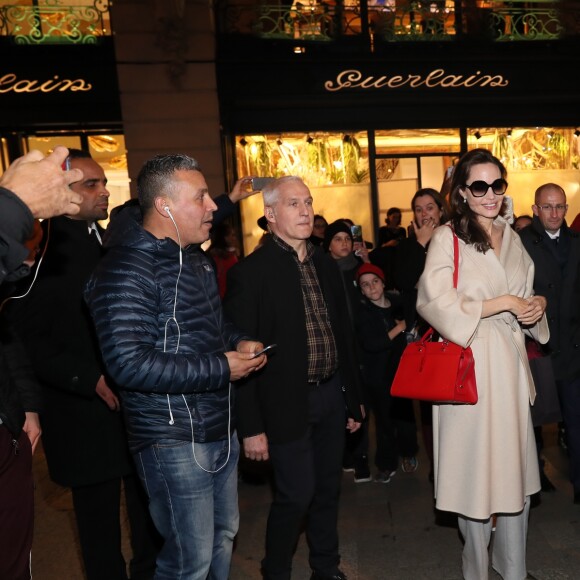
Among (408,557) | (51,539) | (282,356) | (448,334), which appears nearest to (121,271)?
(282,356)

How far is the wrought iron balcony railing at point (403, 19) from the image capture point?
35.6 ft

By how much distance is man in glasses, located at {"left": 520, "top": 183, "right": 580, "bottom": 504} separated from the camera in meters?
4.32

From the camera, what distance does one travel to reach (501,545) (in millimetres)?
3232

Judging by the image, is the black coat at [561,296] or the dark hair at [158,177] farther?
the black coat at [561,296]

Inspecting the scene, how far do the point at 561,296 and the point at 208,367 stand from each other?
302cm

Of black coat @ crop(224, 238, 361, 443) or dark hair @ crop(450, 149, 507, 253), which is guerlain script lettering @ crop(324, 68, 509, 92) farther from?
black coat @ crop(224, 238, 361, 443)

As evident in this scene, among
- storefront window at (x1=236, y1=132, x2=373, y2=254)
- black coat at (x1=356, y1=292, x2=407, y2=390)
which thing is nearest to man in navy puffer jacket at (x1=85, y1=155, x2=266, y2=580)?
black coat at (x1=356, y1=292, x2=407, y2=390)

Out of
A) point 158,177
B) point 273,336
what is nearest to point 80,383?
point 273,336

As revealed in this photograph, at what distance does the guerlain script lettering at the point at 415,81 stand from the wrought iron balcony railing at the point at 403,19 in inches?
27.3

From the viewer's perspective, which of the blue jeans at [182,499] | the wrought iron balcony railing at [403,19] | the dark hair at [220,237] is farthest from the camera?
the wrought iron balcony railing at [403,19]

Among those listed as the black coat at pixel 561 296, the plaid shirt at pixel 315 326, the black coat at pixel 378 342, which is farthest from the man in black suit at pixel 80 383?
the black coat at pixel 561 296

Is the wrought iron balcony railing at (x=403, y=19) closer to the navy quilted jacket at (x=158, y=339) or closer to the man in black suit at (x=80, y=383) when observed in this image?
the man in black suit at (x=80, y=383)

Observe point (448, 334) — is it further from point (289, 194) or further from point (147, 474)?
point (147, 474)

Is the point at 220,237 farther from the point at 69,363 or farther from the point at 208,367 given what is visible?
the point at 208,367
